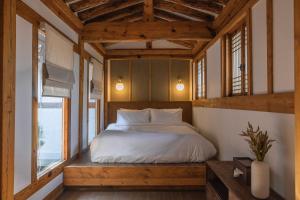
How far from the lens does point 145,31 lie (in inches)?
158

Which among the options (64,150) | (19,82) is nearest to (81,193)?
(64,150)

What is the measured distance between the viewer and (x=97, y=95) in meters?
5.15

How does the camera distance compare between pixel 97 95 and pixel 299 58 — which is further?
pixel 97 95

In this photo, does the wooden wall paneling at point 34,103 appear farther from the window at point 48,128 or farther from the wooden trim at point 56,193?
the wooden trim at point 56,193

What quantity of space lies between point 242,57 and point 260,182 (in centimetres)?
157

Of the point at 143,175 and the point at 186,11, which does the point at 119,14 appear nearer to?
the point at 186,11

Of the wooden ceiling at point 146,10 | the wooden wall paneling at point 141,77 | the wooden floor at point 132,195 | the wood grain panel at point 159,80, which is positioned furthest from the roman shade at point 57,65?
the wood grain panel at point 159,80

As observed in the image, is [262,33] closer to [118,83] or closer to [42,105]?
[42,105]

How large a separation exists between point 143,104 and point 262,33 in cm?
395

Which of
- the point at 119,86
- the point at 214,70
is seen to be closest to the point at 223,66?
the point at 214,70

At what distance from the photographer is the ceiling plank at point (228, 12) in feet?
9.36

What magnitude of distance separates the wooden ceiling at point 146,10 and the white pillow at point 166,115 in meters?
1.52

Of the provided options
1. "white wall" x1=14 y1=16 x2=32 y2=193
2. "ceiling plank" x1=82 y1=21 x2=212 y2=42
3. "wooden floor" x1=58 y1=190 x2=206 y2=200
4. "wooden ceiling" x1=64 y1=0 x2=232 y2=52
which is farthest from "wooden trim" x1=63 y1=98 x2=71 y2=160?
"wooden ceiling" x1=64 y1=0 x2=232 y2=52

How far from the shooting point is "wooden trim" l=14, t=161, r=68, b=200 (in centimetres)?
227
